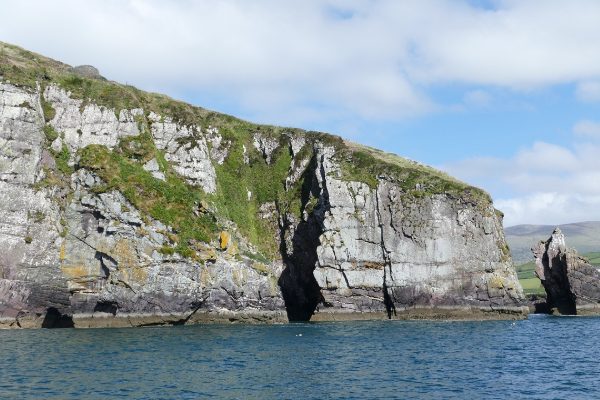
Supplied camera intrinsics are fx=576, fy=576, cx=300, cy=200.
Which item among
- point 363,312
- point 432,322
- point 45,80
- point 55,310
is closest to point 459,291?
point 432,322

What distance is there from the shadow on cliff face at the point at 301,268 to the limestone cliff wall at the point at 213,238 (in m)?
0.20

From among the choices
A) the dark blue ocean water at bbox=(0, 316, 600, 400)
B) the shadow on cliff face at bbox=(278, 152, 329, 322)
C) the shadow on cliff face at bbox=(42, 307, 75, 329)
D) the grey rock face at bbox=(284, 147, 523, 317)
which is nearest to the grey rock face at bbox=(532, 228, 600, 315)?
the grey rock face at bbox=(284, 147, 523, 317)

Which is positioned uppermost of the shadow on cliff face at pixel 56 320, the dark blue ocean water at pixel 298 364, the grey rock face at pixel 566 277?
the grey rock face at pixel 566 277

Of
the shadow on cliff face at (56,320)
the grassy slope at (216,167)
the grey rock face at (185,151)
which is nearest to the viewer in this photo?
the shadow on cliff face at (56,320)

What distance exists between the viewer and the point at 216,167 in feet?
304

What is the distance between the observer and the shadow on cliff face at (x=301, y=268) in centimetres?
8825

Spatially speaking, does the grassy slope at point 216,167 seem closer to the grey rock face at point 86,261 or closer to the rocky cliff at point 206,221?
the rocky cliff at point 206,221

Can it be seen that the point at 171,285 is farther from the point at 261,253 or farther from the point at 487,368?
the point at 487,368

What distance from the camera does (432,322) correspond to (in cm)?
7744

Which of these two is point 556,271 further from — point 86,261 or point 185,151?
point 86,261

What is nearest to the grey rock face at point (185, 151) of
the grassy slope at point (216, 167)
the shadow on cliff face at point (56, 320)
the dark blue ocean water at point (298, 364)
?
the grassy slope at point (216, 167)

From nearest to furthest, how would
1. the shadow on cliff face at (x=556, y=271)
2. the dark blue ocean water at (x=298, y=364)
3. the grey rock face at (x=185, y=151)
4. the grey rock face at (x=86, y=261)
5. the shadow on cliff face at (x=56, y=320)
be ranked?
the dark blue ocean water at (x=298, y=364) → the grey rock face at (x=86, y=261) → the shadow on cliff face at (x=56, y=320) → the grey rock face at (x=185, y=151) → the shadow on cliff face at (x=556, y=271)

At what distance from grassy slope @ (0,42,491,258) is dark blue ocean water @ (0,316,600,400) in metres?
17.9

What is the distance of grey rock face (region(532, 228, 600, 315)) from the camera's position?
94250 millimetres
